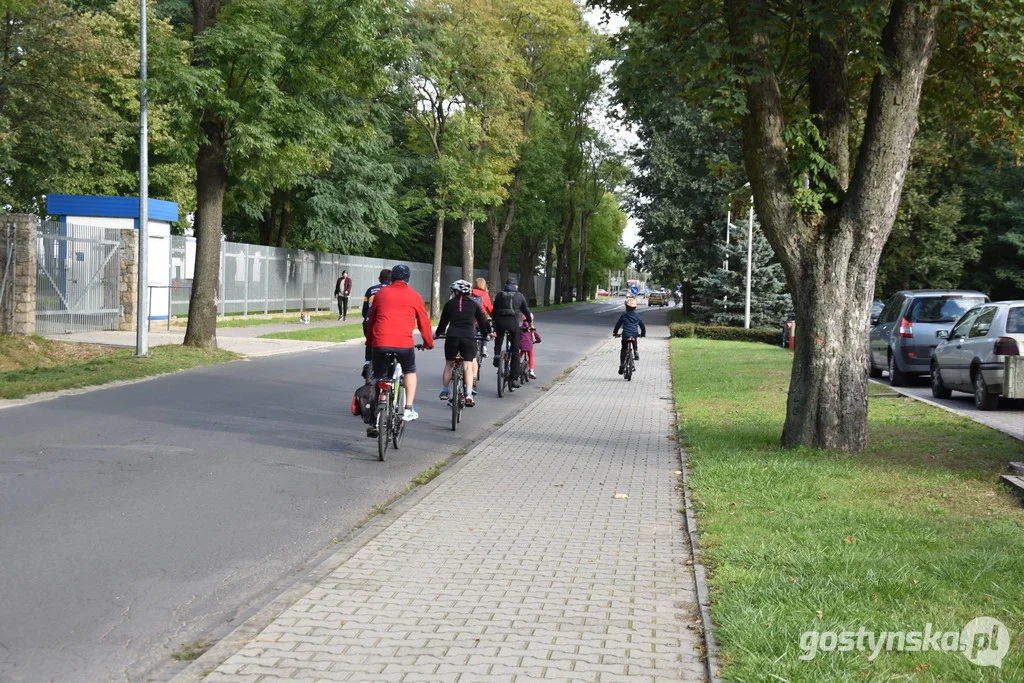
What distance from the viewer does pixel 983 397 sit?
1631cm

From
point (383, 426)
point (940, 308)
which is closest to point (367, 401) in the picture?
point (383, 426)

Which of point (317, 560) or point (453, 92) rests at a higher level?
point (453, 92)

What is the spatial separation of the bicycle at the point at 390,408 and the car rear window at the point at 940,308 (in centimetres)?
1211

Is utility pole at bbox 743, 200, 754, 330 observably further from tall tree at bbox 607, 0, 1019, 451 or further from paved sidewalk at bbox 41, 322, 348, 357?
tall tree at bbox 607, 0, 1019, 451

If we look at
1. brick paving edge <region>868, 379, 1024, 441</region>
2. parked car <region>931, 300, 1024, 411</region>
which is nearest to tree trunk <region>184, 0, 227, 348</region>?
brick paving edge <region>868, 379, 1024, 441</region>

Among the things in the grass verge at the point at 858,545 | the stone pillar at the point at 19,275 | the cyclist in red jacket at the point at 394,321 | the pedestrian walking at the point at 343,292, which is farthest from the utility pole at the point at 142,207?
the pedestrian walking at the point at 343,292

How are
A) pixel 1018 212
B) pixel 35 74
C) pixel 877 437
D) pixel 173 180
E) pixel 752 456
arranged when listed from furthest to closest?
pixel 1018 212
pixel 173 180
pixel 35 74
pixel 877 437
pixel 752 456

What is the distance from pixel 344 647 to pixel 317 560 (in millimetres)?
1854

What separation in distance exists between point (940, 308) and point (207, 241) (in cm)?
1432

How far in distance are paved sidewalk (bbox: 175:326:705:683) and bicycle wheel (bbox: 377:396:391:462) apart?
872mm

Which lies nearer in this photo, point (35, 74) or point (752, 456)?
point (752, 456)

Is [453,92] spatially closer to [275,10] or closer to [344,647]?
[275,10]

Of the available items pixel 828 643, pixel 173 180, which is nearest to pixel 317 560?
pixel 828 643

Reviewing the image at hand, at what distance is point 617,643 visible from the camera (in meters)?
5.05
